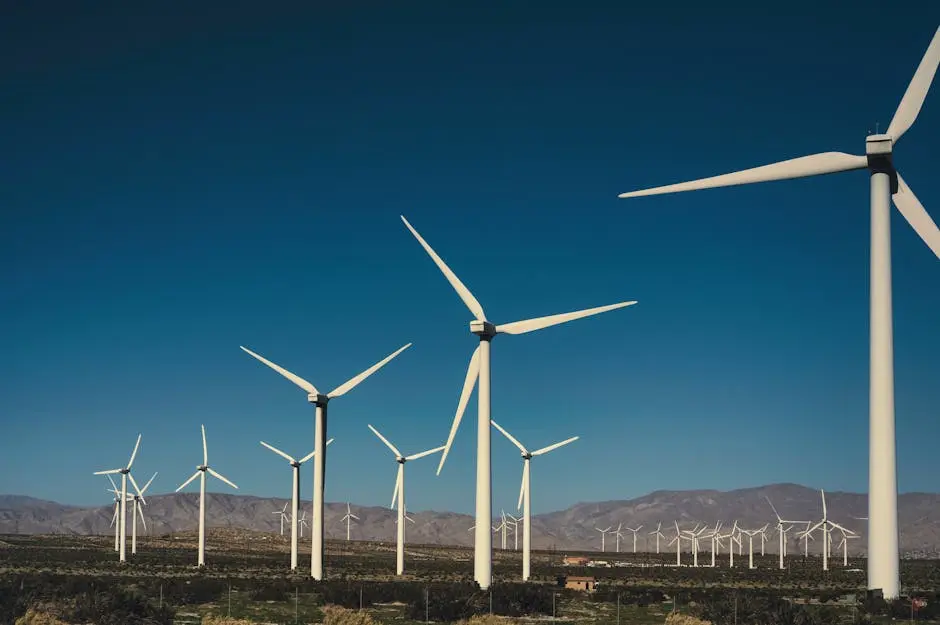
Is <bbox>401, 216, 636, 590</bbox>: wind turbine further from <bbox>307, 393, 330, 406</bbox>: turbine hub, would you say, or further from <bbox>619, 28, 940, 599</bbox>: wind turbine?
<bbox>307, 393, 330, 406</bbox>: turbine hub

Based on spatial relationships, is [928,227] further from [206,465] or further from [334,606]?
[206,465]

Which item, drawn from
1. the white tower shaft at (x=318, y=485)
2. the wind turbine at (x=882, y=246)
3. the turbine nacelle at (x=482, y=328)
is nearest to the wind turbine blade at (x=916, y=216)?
the wind turbine at (x=882, y=246)

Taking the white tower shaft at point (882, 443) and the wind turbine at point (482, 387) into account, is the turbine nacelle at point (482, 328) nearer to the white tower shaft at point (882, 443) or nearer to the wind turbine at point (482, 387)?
the wind turbine at point (482, 387)

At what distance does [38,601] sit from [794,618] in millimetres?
30335

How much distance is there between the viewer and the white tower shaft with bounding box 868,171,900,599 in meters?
35.3

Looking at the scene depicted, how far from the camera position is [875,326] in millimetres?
35938

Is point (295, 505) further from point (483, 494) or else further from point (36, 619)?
point (36, 619)

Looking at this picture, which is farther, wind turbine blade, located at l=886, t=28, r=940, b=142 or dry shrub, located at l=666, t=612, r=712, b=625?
dry shrub, located at l=666, t=612, r=712, b=625

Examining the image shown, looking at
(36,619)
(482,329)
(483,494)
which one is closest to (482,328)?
(482,329)

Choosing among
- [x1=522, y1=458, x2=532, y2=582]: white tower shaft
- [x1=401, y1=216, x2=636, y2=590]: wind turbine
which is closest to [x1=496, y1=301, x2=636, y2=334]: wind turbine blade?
[x1=401, y1=216, x2=636, y2=590]: wind turbine

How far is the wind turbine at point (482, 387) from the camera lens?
165ft

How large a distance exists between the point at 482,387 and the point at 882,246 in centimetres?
2054

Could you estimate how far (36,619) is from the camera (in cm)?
3862

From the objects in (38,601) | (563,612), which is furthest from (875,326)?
(38,601)
